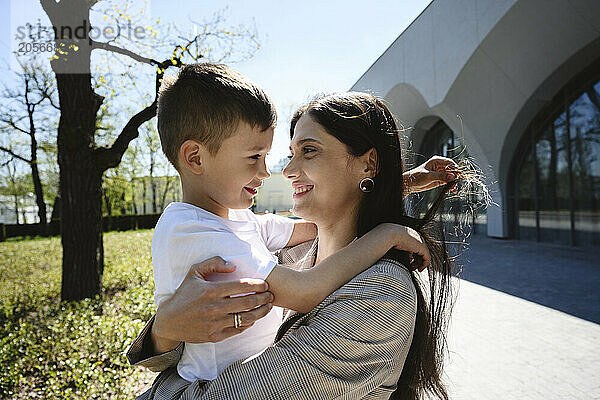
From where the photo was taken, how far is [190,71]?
159 centimetres

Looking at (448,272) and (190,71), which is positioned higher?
(190,71)

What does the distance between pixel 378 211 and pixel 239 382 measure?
852mm

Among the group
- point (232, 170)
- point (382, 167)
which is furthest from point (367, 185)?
point (232, 170)

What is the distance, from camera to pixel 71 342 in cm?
509

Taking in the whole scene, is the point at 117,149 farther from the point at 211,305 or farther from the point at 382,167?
the point at 211,305

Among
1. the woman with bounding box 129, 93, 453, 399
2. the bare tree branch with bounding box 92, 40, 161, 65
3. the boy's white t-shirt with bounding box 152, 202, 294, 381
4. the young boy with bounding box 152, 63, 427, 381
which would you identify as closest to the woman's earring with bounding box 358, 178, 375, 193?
the woman with bounding box 129, 93, 453, 399

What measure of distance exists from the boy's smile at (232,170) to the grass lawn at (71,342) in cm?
302

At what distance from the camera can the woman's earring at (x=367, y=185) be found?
70.2 inches

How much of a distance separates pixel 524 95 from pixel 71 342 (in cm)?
1284

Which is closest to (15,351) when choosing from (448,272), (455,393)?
(455,393)

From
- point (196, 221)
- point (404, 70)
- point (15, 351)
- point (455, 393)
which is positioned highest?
point (404, 70)

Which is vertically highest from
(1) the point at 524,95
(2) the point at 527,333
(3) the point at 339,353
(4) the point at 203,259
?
(1) the point at 524,95

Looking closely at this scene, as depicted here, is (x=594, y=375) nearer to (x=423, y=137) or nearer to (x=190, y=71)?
(x=190, y=71)

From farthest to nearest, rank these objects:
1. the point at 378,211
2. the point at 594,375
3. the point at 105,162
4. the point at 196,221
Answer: the point at 105,162
the point at 594,375
the point at 378,211
the point at 196,221
